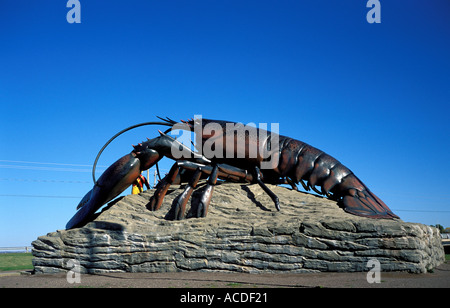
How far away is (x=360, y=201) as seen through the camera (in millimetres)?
9492

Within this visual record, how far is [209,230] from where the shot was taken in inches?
325

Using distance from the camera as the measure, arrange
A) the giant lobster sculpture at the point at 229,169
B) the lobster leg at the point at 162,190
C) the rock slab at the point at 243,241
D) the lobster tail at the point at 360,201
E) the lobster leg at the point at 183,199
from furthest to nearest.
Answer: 1. the lobster leg at the point at 162,190
2. the giant lobster sculpture at the point at 229,169
3. the lobster leg at the point at 183,199
4. the lobster tail at the point at 360,201
5. the rock slab at the point at 243,241

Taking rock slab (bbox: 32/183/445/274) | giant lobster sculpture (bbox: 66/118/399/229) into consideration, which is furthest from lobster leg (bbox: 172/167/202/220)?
rock slab (bbox: 32/183/445/274)

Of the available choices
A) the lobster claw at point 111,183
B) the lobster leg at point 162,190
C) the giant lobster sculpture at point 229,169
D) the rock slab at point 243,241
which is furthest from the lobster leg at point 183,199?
the lobster claw at point 111,183

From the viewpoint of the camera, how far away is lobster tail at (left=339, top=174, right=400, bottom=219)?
9.13 metres

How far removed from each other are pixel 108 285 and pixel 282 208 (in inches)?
176

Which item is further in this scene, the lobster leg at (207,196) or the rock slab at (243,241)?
the lobster leg at (207,196)

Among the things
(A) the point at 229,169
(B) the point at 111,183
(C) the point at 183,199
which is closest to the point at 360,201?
(A) the point at 229,169

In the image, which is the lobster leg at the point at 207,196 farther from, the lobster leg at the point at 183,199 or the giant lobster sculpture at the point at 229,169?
the lobster leg at the point at 183,199

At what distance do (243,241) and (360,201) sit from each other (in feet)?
11.0

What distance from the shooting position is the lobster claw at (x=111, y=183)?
32.0 ft

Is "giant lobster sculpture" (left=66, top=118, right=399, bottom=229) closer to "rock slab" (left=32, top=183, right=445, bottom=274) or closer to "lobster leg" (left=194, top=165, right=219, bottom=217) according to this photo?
"lobster leg" (left=194, top=165, right=219, bottom=217)

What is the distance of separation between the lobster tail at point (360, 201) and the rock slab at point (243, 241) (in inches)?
16.9
